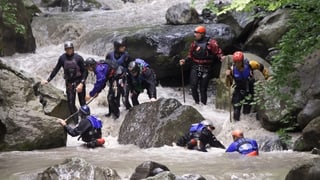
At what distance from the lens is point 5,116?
32.3 ft

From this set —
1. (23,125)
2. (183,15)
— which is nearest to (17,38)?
(183,15)

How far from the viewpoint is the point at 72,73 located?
11.6 meters

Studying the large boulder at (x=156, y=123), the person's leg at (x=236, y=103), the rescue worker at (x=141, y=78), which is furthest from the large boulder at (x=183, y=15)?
the large boulder at (x=156, y=123)

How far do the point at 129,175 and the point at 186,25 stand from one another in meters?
8.77

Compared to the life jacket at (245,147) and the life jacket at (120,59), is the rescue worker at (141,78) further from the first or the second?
the life jacket at (245,147)

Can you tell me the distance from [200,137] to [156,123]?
3.93 ft

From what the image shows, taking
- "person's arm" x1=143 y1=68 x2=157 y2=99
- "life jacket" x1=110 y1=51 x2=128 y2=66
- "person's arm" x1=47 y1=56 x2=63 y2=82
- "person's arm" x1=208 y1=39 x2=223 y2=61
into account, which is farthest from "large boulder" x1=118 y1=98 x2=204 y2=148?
"person's arm" x1=208 y1=39 x2=223 y2=61

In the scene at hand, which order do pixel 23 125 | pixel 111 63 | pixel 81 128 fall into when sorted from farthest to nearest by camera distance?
1. pixel 111 63
2. pixel 23 125
3. pixel 81 128

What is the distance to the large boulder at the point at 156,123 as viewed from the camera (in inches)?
404

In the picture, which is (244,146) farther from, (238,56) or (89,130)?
(89,130)

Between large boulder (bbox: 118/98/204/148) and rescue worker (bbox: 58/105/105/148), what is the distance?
850mm

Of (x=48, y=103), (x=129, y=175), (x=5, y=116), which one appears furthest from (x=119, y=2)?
(x=129, y=175)

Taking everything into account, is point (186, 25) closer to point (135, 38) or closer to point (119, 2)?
point (135, 38)

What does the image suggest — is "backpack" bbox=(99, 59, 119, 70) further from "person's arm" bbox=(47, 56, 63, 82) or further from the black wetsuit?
"person's arm" bbox=(47, 56, 63, 82)
